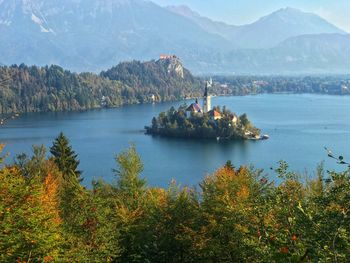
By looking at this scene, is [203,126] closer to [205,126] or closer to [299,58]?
[205,126]

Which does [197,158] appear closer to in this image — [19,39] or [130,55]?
[130,55]

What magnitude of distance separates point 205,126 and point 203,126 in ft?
0.28

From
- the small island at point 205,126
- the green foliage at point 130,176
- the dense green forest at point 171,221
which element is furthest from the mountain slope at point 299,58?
the dense green forest at point 171,221

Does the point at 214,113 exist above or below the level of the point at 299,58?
below

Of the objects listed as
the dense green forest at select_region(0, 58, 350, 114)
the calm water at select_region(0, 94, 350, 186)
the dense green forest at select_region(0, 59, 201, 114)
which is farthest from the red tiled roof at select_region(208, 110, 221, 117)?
the dense green forest at select_region(0, 59, 201, 114)

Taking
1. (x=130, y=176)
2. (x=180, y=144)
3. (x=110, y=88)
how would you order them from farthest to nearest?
(x=110, y=88)
(x=180, y=144)
(x=130, y=176)

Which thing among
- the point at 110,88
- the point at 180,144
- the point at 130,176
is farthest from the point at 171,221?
the point at 110,88

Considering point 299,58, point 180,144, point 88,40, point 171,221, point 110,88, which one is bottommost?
point 180,144

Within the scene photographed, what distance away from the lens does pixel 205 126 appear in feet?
77.4

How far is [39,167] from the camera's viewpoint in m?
10.0

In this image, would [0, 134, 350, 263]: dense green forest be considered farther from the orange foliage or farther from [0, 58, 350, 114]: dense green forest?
[0, 58, 350, 114]: dense green forest

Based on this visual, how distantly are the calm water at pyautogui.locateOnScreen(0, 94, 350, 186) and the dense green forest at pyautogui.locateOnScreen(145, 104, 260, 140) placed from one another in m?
0.88

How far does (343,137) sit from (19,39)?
157 m

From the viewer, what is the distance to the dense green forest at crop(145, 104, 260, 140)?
76.7 ft
